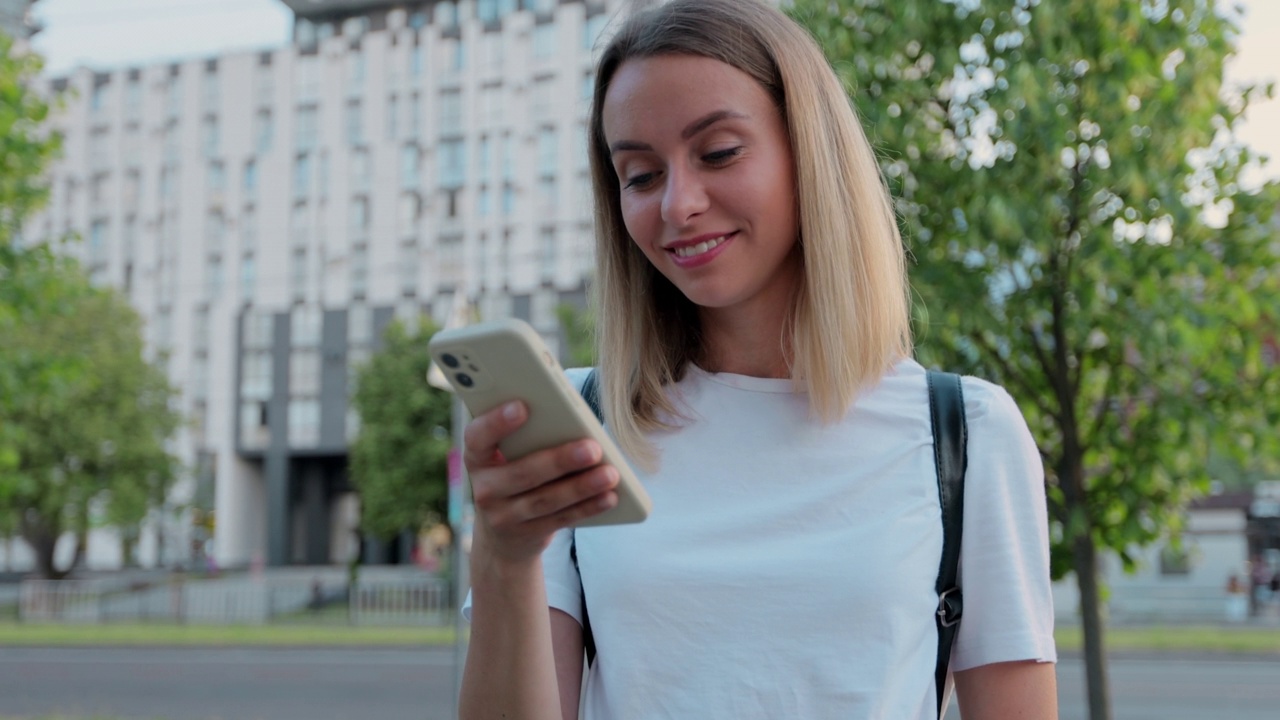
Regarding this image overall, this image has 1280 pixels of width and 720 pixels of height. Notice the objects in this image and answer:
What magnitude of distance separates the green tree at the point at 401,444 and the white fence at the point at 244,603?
3.23m

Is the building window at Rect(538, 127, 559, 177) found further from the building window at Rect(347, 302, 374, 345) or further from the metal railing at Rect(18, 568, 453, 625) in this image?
the metal railing at Rect(18, 568, 453, 625)

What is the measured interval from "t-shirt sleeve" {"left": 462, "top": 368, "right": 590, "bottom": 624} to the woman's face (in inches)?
13.7

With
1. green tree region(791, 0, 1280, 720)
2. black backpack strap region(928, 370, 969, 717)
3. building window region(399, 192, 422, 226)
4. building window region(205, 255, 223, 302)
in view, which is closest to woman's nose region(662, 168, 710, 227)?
black backpack strap region(928, 370, 969, 717)

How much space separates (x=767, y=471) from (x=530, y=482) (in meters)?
0.45

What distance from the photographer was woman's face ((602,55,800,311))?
1.40 metres

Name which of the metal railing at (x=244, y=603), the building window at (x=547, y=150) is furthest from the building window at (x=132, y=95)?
the metal railing at (x=244, y=603)

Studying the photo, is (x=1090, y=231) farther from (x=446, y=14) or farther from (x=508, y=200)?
(x=446, y=14)

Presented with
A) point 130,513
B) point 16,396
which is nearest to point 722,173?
point 16,396

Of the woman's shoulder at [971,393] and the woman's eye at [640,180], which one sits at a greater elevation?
the woman's eye at [640,180]

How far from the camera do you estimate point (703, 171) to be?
4.61ft

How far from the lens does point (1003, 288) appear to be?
5926mm

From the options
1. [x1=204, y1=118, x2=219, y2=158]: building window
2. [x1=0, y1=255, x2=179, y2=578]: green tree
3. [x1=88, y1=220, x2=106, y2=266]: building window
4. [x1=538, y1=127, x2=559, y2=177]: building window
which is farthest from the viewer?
[x1=88, y1=220, x2=106, y2=266]: building window

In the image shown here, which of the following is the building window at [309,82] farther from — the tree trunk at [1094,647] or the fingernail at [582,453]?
the fingernail at [582,453]

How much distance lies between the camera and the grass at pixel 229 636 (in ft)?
71.1
